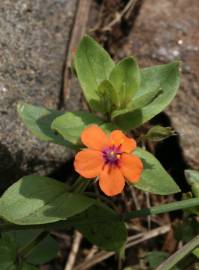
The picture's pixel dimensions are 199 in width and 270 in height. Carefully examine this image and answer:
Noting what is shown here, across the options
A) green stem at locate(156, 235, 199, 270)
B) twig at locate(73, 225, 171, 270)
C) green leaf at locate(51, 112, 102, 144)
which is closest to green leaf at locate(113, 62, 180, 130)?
green leaf at locate(51, 112, 102, 144)

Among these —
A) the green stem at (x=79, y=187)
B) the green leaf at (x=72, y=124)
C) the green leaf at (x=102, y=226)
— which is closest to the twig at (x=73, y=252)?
the green leaf at (x=102, y=226)

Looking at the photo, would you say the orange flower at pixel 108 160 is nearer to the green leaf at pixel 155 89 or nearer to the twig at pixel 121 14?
the green leaf at pixel 155 89

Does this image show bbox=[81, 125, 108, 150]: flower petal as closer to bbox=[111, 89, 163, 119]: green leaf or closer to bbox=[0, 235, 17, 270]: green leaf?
bbox=[111, 89, 163, 119]: green leaf

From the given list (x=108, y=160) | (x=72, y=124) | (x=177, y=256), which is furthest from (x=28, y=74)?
(x=177, y=256)

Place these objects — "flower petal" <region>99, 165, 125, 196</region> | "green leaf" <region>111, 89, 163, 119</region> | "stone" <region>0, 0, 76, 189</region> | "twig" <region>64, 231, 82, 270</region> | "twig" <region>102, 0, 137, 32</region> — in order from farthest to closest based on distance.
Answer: "twig" <region>102, 0, 137, 32</region>
"twig" <region>64, 231, 82, 270</region>
"stone" <region>0, 0, 76, 189</region>
"green leaf" <region>111, 89, 163, 119</region>
"flower petal" <region>99, 165, 125, 196</region>

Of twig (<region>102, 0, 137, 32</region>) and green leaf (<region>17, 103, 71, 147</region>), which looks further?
twig (<region>102, 0, 137, 32</region>)

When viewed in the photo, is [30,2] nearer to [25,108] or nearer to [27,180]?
[25,108]
